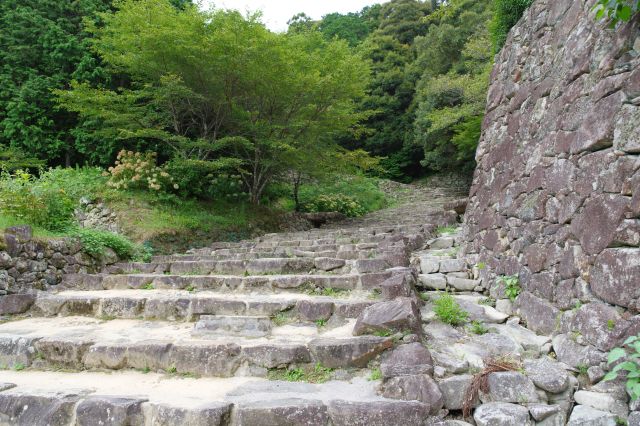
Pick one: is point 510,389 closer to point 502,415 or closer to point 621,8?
Answer: point 502,415

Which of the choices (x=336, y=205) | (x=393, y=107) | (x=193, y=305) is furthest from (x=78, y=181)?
(x=393, y=107)

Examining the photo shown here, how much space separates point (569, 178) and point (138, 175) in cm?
856

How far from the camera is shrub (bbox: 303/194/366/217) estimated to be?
1373cm

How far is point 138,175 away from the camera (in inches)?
360

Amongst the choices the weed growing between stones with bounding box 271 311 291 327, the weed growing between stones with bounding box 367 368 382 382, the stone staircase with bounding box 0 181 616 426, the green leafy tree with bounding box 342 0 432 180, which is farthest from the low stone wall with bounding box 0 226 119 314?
the green leafy tree with bounding box 342 0 432 180

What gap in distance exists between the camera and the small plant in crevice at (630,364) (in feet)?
7.30

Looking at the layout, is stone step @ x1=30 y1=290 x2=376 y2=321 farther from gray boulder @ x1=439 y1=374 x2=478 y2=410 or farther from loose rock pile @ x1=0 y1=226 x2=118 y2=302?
gray boulder @ x1=439 y1=374 x2=478 y2=410

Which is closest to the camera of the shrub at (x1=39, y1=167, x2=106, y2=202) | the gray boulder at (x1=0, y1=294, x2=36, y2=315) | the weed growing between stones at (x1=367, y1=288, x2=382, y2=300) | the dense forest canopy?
the weed growing between stones at (x1=367, y1=288, x2=382, y2=300)

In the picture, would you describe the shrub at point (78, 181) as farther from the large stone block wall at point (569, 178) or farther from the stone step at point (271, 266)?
the large stone block wall at point (569, 178)

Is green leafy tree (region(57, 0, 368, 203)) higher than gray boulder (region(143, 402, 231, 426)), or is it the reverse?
green leafy tree (region(57, 0, 368, 203))

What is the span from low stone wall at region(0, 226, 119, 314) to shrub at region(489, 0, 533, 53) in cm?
681

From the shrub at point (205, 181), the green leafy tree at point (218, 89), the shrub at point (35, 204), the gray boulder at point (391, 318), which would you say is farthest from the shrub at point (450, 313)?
the shrub at point (205, 181)

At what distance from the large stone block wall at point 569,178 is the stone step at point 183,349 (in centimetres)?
142

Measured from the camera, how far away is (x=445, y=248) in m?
5.93
